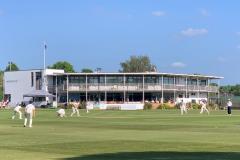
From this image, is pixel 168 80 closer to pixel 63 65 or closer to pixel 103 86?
pixel 103 86

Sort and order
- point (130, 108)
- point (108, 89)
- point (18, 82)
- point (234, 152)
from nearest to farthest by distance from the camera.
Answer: point (234, 152), point (130, 108), point (108, 89), point (18, 82)

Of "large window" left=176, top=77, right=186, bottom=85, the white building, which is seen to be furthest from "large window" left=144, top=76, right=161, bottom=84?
"large window" left=176, top=77, right=186, bottom=85

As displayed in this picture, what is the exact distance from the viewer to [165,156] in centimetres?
1948

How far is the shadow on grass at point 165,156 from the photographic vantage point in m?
18.9

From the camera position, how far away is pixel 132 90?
124500 millimetres

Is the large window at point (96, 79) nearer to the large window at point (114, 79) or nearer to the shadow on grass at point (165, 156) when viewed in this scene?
the large window at point (114, 79)

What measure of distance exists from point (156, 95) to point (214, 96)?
20.9 metres

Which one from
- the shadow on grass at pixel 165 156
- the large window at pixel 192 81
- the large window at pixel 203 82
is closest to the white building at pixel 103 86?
the large window at pixel 192 81

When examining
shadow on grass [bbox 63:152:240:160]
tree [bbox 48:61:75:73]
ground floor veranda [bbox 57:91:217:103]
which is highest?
tree [bbox 48:61:75:73]

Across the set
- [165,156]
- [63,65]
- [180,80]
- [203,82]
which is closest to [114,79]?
[180,80]

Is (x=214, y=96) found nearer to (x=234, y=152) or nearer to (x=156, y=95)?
(x=156, y=95)

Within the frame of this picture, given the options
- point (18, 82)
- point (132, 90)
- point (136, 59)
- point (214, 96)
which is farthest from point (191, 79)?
point (136, 59)

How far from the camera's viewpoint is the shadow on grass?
1885cm

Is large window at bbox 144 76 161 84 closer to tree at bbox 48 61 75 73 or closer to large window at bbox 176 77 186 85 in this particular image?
large window at bbox 176 77 186 85
